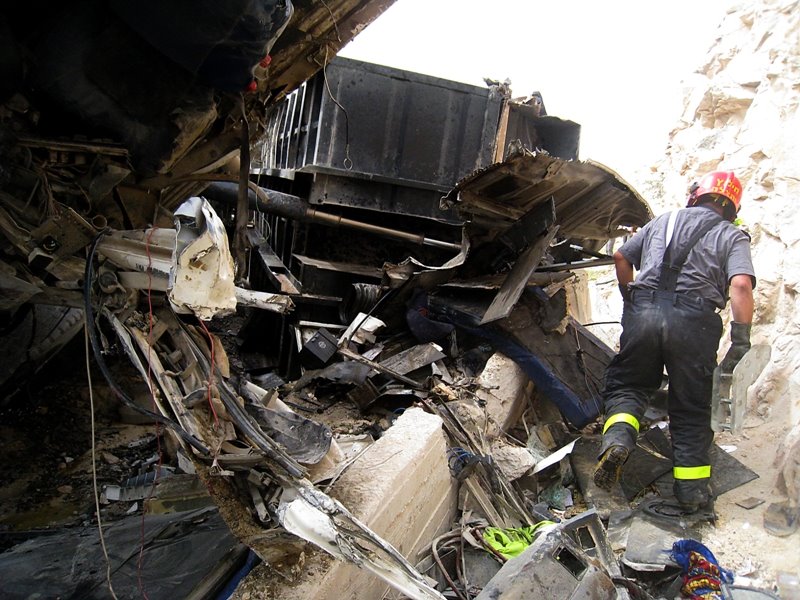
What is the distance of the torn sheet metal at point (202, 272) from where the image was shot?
218 cm

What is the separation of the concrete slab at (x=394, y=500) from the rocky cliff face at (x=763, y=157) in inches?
95.4

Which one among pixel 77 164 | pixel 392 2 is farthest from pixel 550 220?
pixel 77 164

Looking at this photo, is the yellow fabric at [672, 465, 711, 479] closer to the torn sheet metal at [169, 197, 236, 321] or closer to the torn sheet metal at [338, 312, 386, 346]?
the torn sheet metal at [338, 312, 386, 346]

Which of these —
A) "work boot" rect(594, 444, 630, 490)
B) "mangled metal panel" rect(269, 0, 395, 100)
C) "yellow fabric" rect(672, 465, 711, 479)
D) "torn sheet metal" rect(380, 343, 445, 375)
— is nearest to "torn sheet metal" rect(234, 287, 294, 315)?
"mangled metal panel" rect(269, 0, 395, 100)

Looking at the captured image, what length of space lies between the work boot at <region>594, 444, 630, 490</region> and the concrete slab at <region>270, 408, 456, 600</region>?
1.09 metres

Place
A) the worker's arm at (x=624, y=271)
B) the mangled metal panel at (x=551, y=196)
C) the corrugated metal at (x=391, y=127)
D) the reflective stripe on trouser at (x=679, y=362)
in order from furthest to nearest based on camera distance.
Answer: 1. the corrugated metal at (x=391, y=127)
2. the worker's arm at (x=624, y=271)
3. the mangled metal panel at (x=551, y=196)
4. the reflective stripe on trouser at (x=679, y=362)

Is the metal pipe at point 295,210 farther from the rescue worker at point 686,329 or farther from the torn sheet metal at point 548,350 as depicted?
the rescue worker at point 686,329

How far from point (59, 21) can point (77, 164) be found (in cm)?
65

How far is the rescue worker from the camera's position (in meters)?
3.95

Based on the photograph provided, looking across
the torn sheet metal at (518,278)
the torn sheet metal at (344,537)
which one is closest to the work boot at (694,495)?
the torn sheet metal at (518,278)

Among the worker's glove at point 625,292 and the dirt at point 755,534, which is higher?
the worker's glove at point 625,292

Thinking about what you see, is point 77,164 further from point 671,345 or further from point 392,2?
point 671,345

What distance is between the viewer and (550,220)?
5.37 meters

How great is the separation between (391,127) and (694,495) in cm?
516
